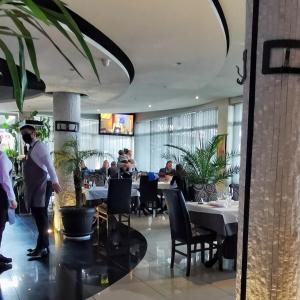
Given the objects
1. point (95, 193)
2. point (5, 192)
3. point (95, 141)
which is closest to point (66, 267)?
point (5, 192)

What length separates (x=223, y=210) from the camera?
4406mm

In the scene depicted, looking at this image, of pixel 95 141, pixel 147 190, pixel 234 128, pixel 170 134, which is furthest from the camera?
Result: pixel 95 141

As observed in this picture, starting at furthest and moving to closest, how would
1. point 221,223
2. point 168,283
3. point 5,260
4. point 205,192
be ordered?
point 205,192
point 5,260
point 221,223
point 168,283

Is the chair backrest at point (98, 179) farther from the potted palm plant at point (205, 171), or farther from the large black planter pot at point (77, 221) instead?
the potted palm plant at point (205, 171)

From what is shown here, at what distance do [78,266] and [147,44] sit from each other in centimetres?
315

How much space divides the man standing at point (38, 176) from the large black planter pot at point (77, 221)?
117 cm

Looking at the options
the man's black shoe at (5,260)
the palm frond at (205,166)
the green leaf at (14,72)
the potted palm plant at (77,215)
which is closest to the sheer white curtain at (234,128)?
the palm frond at (205,166)

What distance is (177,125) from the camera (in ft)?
46.3

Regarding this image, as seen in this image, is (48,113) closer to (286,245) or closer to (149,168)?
(149,168)

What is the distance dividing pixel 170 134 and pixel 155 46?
934cm

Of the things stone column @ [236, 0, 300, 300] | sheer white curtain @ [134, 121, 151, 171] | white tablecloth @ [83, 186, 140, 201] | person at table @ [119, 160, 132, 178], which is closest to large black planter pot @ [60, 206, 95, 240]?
white tablecloth @ [83, 186, 140, 201]

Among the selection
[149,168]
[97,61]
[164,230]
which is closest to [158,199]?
[164,230]

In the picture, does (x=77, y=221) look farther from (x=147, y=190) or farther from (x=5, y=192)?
(x=147, y=190)

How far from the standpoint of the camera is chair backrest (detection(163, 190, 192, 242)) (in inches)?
172
